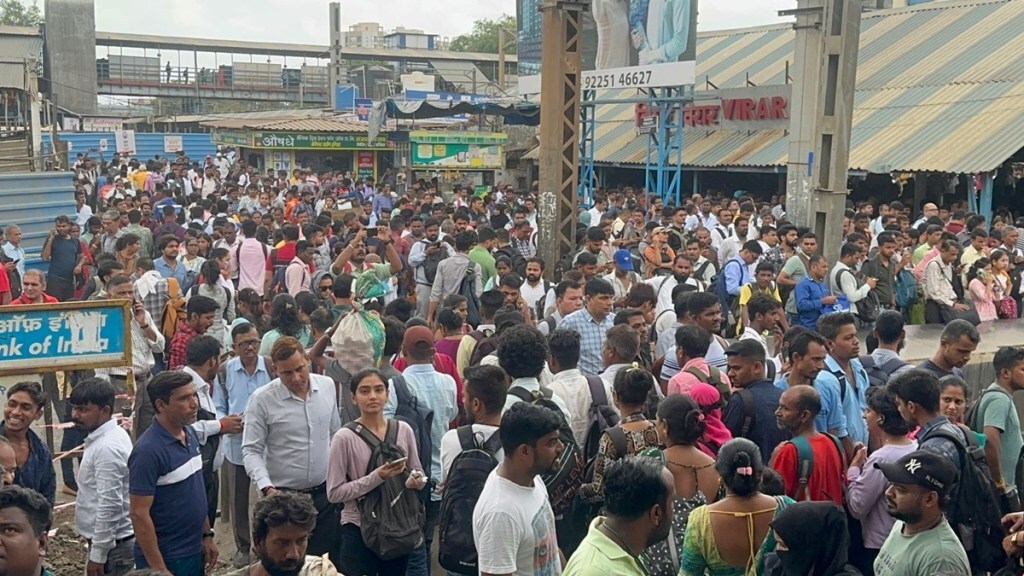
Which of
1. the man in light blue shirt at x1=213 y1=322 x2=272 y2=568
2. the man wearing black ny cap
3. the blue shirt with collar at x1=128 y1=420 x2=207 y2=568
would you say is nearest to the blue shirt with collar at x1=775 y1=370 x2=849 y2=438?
the man wearing black ny cap

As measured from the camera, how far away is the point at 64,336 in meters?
5.69

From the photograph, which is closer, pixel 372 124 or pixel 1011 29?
pixel 1011 29

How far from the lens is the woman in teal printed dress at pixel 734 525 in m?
4.37

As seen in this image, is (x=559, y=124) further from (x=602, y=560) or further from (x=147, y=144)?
(x=147, y=144)

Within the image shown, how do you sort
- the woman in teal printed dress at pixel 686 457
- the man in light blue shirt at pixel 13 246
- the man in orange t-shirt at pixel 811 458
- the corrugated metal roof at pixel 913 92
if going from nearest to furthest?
the woman in teal printed dress at pixel 686 457
the man in orange t-shirt at pixel 811 458
the man in light blue shirt at pixel 13 246
the corrugated metal roof at pixel 913 92

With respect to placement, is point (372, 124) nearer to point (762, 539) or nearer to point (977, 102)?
point (977, 102)

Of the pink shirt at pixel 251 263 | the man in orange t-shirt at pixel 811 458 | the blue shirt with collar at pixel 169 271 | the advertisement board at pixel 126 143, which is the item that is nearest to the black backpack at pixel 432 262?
the pink shirt at pixel 251 263

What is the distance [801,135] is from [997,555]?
473 inches

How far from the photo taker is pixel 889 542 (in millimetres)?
4293

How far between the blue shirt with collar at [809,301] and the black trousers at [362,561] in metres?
5.51

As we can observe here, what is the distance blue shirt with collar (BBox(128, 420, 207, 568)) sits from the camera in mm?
4887

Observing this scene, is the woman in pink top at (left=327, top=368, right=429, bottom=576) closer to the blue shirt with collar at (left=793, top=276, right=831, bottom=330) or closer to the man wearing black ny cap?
the man wearing black ny cap

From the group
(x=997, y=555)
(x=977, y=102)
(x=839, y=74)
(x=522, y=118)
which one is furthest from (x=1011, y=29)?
(x=997, y=555)

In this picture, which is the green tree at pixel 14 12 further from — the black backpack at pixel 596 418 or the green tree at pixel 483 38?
the black backpack at pixel 596 418
